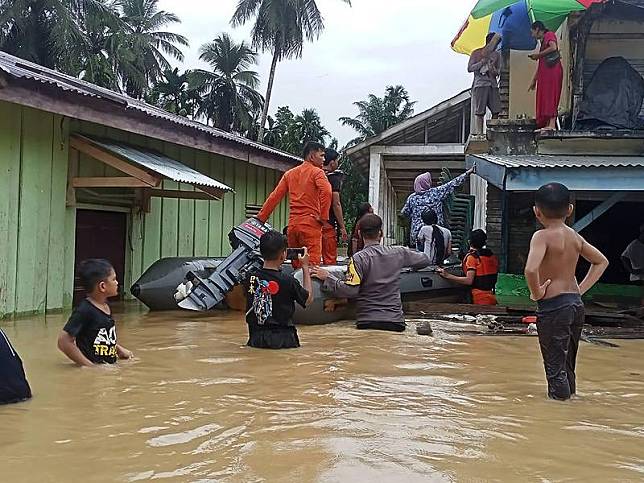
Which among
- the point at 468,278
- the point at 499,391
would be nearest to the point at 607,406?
the point at 499,391

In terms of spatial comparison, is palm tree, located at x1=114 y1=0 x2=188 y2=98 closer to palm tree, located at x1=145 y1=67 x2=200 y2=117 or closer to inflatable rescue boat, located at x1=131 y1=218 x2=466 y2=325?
palm tree, located at x1=145 y1=67 x2=200 y2=117

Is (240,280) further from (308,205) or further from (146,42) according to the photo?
(146,42)

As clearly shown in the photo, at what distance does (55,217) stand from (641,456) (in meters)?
7.99

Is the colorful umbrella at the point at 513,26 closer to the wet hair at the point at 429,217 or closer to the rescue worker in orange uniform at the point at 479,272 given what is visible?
the wet hair at the point at 429,217

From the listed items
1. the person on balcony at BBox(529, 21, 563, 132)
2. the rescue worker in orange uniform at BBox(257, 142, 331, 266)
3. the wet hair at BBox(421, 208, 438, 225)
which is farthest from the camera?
the person on balcony at BBox(529, 21, 563, 132)

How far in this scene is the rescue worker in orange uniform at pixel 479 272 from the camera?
31.8ft

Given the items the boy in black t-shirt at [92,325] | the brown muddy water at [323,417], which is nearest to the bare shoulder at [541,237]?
the brown muddy water at [323,417]

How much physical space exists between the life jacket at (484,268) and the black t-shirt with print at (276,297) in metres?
3.87

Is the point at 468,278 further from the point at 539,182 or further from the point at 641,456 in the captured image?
the point at 641,456

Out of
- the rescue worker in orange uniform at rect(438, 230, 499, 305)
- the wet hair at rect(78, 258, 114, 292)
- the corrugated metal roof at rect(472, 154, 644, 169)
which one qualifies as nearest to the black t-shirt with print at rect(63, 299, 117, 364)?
the wet hair at rect(78, 258, 114, 292)

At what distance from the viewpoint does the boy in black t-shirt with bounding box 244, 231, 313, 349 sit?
6.27 metres

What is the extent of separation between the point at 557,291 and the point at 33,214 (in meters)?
6.81

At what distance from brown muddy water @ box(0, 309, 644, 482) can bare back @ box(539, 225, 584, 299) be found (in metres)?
0.72

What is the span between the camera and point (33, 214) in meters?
9.24
